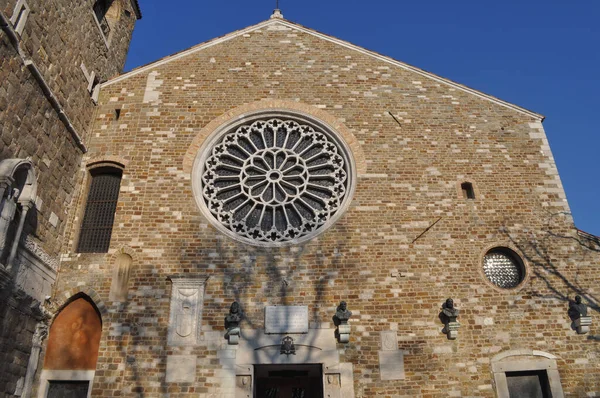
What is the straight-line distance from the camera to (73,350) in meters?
9.63

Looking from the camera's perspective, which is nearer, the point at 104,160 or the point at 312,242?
the point at 312,242

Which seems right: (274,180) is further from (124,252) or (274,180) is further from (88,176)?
(88,176)

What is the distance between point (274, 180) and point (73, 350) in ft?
17.2

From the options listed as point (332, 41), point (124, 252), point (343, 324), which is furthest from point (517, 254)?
point (124, 252)

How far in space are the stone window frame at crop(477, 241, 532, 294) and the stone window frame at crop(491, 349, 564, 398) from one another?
1193 mm

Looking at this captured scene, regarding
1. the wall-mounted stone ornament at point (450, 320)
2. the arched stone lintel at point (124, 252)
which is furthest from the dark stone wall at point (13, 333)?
the wall-mounted stone ornament at point (450, 320)

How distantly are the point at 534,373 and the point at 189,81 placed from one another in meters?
9.82

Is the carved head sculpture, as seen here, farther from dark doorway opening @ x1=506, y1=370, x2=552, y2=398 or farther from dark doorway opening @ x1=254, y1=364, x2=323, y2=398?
dark doorway opening @ x1=506, y1=370, x2=552, y2=398

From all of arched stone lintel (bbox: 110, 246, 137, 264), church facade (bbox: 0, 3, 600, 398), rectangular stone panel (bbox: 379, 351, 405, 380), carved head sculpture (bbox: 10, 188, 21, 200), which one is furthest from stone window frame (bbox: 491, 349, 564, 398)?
carved head sculpture (bbox: 10, 188, 21, 200)

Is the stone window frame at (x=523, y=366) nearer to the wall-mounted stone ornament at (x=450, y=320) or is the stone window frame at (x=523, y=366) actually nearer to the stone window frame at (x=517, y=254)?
the wall-mounted stone ornament at (x=450, y=320)

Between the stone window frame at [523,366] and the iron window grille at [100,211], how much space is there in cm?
807

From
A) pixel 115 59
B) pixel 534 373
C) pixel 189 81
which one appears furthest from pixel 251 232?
pixel 115 59

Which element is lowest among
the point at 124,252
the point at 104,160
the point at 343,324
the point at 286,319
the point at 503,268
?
the point at 343,324

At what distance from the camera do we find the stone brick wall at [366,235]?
9.38m
